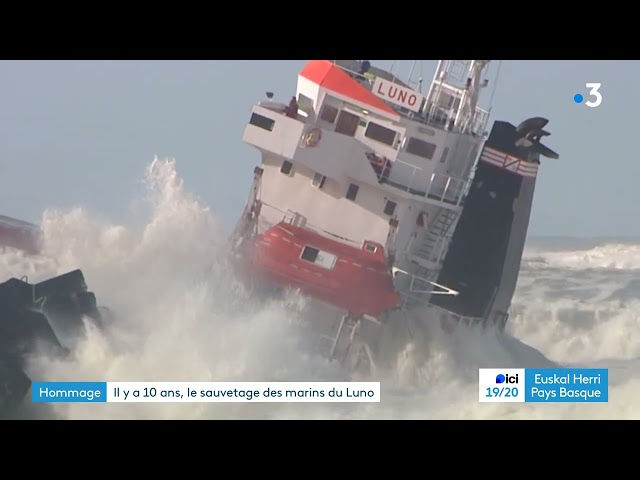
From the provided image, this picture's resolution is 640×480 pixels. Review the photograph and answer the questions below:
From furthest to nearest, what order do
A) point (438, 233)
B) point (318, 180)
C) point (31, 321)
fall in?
point (438, 233)
point (318, 180)
point (31, 321)

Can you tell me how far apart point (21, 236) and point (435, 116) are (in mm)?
5282

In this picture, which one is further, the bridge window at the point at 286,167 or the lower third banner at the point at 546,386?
the bridge window at the point at 286,167

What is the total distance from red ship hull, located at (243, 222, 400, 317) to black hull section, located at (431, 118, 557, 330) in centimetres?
127

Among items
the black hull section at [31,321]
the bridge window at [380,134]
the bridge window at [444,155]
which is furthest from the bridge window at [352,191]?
the black hull section at [31,321]

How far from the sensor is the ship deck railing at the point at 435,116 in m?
12.5

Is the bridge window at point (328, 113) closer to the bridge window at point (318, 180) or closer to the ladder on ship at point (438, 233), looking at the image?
the bridge window at point (318, 180)

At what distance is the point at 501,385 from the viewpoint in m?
8.80

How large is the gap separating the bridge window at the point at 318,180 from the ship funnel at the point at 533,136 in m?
2.22

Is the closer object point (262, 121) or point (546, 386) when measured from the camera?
point (546, 386)

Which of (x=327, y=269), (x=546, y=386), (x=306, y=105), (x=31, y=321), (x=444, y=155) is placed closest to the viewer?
(x=546, y=386)

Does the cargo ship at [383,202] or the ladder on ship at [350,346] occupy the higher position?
the cargo ship at [383,202]

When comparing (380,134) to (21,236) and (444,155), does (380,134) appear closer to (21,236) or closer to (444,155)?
(444,155)

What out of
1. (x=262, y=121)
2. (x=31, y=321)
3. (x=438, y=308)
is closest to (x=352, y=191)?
(x=262, y=121)
